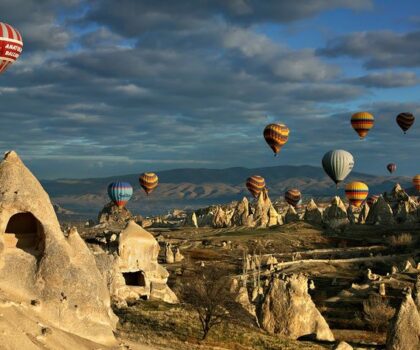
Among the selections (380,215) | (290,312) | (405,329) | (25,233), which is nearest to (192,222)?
(380,215)

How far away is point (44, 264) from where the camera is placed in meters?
22.5

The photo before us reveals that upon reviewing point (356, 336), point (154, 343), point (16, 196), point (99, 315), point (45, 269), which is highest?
point (16, 196)

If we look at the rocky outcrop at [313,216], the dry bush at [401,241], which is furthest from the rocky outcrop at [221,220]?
the dry bush at [401,241]

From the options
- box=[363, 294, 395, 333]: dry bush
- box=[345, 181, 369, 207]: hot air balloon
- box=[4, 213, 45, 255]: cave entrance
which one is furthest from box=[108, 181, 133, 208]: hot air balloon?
box=[4, 213, 45, 255]: cave entrance

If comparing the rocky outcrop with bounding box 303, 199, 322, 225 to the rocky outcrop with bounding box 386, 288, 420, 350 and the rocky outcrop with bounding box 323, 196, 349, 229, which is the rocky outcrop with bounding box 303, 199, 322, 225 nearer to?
the rocky outcrop with bounding box 323, 196, 349, 229

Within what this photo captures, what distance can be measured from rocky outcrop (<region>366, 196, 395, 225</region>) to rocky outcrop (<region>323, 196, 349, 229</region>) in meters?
5.36

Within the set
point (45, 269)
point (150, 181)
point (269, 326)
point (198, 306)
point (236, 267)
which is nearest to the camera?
point (45, 269)

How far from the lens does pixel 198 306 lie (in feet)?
115

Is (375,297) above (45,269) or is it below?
below

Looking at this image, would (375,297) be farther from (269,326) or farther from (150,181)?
(150,181)

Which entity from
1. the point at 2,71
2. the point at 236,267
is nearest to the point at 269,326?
the point at 2,71

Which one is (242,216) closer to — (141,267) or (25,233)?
(141,267)

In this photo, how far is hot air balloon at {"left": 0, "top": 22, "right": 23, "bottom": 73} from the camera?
5044cm

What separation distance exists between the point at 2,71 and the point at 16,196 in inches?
1282
